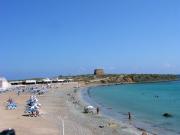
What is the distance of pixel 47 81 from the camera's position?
169 m

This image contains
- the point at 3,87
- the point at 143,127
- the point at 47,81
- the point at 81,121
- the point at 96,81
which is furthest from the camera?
the point at 96,81

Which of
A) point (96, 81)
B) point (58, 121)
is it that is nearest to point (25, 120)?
point (58, 121)

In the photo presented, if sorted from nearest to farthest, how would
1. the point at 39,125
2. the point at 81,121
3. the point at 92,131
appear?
the point at 92,131
the point at 39,125
the point at 81,121

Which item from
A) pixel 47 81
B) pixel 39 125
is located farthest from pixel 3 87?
pixel 39 125

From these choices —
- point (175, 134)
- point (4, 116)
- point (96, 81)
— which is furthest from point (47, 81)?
point (175, 134)

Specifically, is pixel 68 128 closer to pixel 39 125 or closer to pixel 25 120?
pixel 39 125

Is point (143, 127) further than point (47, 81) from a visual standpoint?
No

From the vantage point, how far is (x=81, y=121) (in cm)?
3778

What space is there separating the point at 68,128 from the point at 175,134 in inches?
345

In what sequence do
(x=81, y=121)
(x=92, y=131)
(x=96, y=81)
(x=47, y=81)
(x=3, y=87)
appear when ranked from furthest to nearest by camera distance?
(x=96, y=81), (x=47, y=81), (x=3, y=87), (x=81, y=121), (x=92, y=131)

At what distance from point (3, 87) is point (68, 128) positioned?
8037 centimetres

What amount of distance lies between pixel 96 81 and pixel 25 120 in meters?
154

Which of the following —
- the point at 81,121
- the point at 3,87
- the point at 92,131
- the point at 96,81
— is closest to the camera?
the point at 92,131

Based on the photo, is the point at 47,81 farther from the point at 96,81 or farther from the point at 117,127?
the point at 117,127
